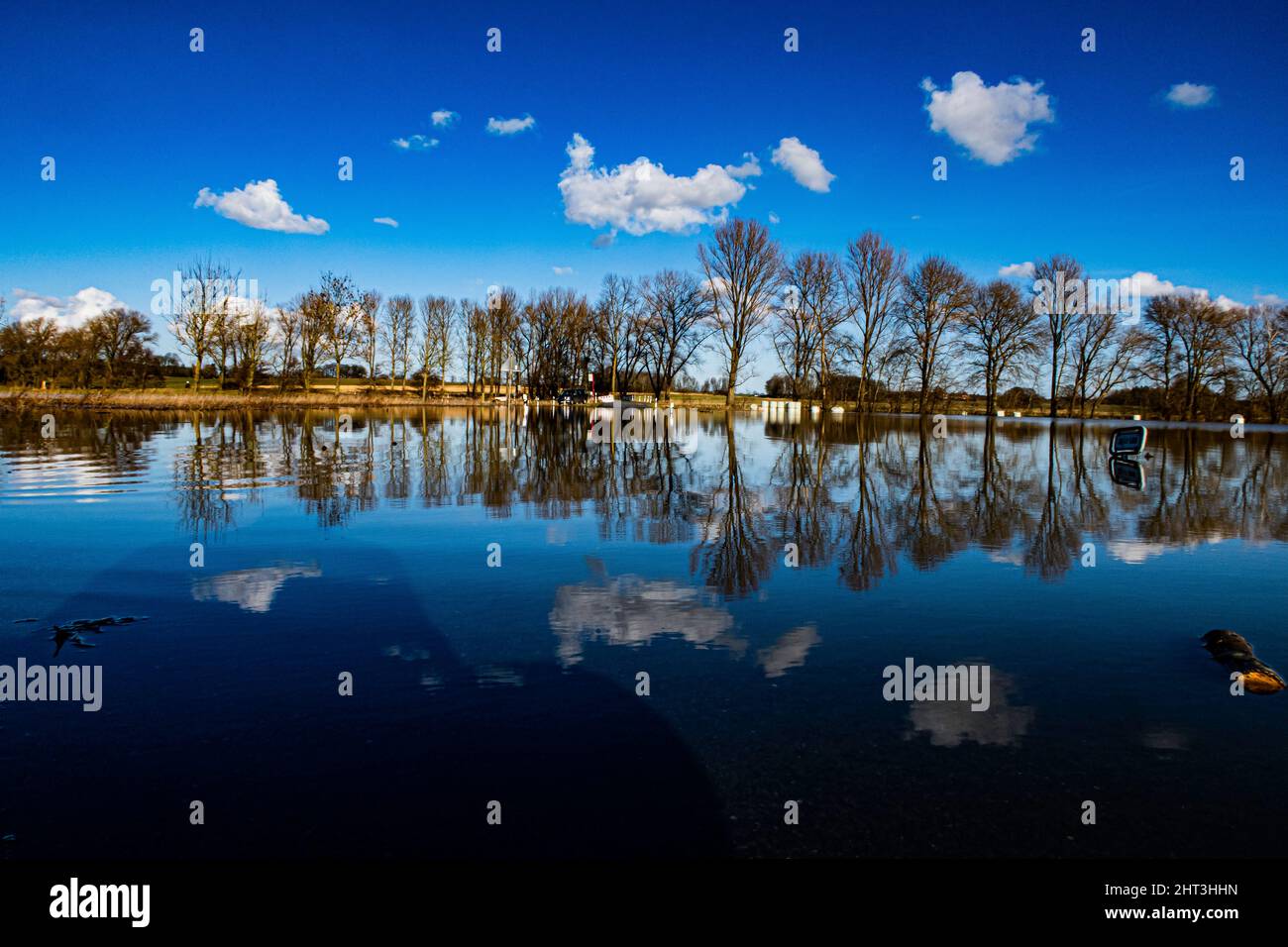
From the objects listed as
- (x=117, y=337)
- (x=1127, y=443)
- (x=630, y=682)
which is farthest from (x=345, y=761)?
(x=117, y=337)

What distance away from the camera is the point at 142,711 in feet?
14.4

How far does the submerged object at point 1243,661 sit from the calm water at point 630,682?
16 cm

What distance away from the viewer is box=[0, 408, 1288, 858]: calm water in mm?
3299

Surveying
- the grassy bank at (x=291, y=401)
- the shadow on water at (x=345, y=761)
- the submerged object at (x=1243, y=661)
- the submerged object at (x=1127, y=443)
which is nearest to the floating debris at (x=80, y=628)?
the shadow on water at (x=345, y=761)

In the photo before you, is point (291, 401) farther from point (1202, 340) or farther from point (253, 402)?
point (1202, 340)

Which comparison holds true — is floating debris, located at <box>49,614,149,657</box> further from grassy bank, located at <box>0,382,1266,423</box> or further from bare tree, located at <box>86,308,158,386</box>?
bare tree, located at <box>86,308,158,386</box>

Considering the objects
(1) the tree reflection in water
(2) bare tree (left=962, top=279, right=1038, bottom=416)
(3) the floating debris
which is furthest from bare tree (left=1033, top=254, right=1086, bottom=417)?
(3) the floating debris

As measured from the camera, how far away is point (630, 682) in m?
4.90

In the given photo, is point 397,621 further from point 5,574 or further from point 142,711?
point 5,574

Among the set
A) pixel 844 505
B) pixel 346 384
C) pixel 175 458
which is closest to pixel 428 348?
pixel 346 384

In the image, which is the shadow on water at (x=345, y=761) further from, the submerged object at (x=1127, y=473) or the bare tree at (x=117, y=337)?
the bare tree at (x=117, y=337)

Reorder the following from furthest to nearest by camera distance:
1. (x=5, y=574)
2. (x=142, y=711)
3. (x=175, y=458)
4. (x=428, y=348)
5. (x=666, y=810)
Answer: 1. (x=428, y=348)
2. (x=175, y=458)
3. (x=5, y=574)
4. (x=142, y=711)
5. (x=666, y=810)

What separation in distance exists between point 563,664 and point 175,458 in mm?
18751
